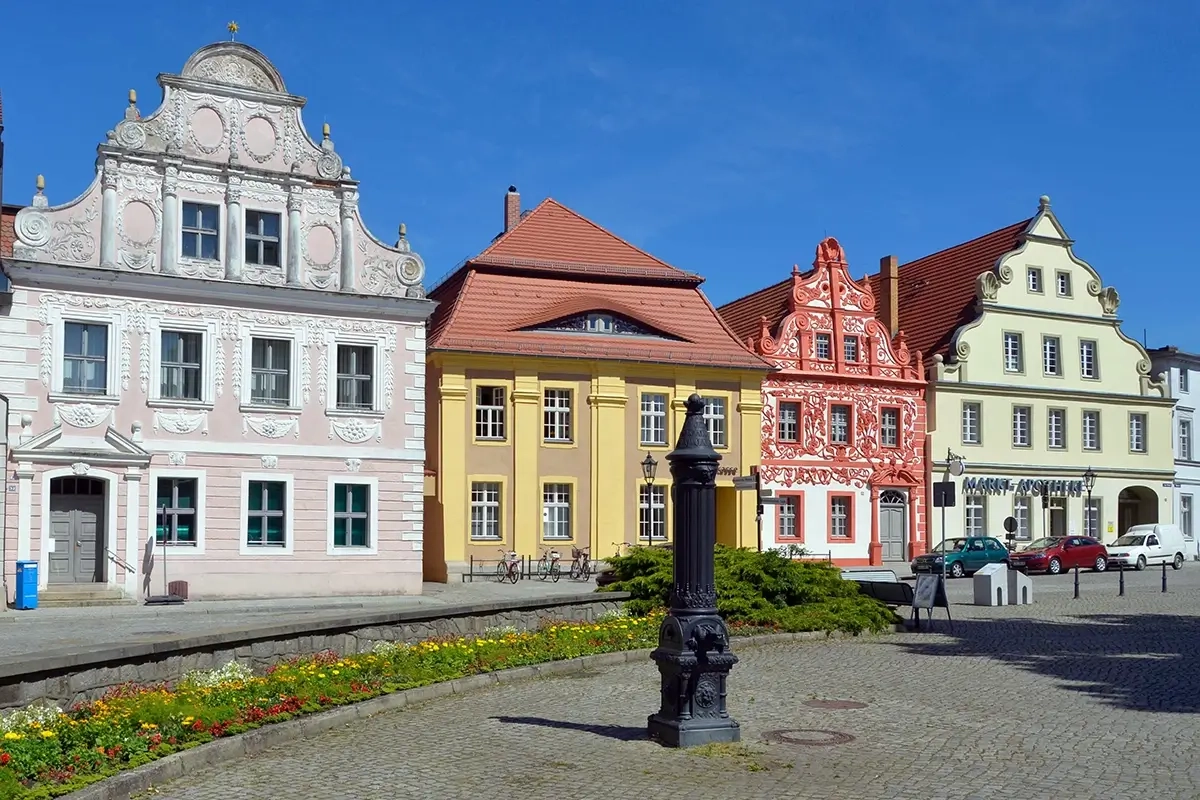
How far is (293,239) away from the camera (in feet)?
100

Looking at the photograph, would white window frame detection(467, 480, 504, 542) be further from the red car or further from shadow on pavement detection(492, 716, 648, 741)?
shadow on pavement detection(492, 716, 648, 741)

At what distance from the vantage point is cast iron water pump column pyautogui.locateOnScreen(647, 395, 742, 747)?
11.2 meters

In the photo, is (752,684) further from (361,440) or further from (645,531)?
(645,531)

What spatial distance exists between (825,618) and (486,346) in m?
20.4

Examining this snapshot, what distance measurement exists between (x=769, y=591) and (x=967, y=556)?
22.7 m

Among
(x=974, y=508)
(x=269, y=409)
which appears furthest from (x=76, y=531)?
(x=974, y=508)

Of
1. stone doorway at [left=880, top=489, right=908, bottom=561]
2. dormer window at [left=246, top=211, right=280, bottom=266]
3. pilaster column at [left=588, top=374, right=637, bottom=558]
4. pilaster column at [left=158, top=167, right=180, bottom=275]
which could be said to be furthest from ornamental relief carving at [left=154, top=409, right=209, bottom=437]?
stone doorway at [left=880, top=489, right=908, bottom=561]

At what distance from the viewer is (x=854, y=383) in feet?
152

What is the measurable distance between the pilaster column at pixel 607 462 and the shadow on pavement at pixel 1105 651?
1812 cm

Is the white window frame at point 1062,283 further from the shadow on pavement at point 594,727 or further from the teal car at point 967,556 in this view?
the shadow on pavement at point 594,727

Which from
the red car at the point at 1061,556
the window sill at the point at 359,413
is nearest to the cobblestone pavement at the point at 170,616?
the window sill at the point at 359,413

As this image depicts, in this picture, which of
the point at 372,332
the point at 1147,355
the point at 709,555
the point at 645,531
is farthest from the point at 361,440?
the point at 1147,355

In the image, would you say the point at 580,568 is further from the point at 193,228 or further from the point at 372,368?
the point at 193,228

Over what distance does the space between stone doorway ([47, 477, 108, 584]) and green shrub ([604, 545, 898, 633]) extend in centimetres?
1281
